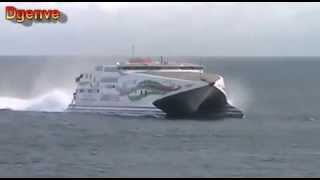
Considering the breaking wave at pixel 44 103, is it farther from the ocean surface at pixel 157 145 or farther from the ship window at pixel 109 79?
the ship window at pixel 109 79

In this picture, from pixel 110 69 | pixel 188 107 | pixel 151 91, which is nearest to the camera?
pixel 151 91

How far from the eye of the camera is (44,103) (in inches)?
4018

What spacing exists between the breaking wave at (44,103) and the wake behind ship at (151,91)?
31.6 feet

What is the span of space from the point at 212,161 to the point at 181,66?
133 ft

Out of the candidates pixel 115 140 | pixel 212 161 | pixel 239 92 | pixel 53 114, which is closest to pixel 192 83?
pixel 53 114

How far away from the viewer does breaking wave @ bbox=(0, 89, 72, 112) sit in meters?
98.6

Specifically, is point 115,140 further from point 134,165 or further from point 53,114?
point 53,114

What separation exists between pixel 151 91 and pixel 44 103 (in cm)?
2309

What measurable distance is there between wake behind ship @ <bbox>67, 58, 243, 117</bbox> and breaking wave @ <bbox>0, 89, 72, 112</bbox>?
9624 millimetres

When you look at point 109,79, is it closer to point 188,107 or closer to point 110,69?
point 110,69

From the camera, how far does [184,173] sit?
43094 millimetres

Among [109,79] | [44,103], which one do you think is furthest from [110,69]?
[44,103]

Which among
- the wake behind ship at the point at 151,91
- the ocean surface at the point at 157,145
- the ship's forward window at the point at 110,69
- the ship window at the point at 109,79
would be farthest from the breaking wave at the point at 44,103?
the ship window at the point at 109,79

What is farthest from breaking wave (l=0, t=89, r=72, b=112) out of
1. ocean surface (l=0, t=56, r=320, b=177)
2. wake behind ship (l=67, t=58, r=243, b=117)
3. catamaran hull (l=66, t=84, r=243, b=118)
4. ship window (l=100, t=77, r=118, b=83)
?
catamaran hull (l=66, t=84, r=243, b=118)
